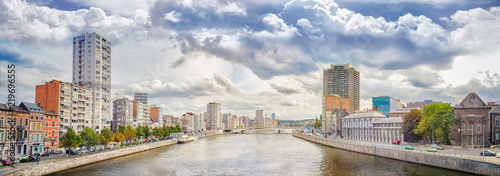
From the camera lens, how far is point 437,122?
274ft

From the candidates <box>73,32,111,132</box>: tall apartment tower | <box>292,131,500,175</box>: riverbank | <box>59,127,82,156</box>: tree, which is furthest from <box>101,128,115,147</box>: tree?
<box>292,131,500,175</box>: riverbank

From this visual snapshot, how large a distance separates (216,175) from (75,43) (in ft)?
333

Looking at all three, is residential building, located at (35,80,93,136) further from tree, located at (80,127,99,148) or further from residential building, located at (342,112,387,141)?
residential building, located at (342,112,387,141)

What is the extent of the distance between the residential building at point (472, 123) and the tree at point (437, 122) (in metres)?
1.81

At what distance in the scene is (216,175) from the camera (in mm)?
60094

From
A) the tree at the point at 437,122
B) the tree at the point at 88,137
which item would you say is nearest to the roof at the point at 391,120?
the tree at the point at 437,122

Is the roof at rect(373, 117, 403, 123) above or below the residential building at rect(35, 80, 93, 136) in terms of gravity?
below

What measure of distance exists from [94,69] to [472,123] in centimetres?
Answer: 12164

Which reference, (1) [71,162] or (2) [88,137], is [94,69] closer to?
(2) [88,137]

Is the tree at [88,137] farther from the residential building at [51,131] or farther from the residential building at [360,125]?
the residential building at [360,125]

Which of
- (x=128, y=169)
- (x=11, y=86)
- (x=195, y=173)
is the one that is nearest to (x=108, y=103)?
(x=128, y=169)

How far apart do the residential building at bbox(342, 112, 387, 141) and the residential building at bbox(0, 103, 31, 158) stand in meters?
108

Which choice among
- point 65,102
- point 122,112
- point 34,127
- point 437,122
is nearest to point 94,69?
point 122,112

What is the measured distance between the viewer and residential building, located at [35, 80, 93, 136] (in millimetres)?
91938
